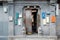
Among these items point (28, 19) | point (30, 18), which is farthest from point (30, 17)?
point (28, 19)

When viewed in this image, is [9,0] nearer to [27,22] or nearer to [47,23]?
[27,22]

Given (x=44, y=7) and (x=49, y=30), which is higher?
(x=44, y=7)

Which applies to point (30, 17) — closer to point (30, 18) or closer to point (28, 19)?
point (30, 18)

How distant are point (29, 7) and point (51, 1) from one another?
174cm

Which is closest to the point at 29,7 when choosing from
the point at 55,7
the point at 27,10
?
the point at 27,10

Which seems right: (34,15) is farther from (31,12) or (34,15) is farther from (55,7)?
(55,7)

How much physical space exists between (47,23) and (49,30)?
1.83 feet

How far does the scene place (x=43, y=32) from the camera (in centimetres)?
1377

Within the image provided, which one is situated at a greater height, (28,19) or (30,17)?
(30,17)

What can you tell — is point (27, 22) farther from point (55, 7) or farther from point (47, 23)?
point (55, 7)

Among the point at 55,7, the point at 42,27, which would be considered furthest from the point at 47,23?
the point at 55,7

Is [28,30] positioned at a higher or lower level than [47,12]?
lower

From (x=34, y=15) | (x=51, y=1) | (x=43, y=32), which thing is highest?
(x=51, y=1)

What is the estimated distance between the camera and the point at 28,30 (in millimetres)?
13984
